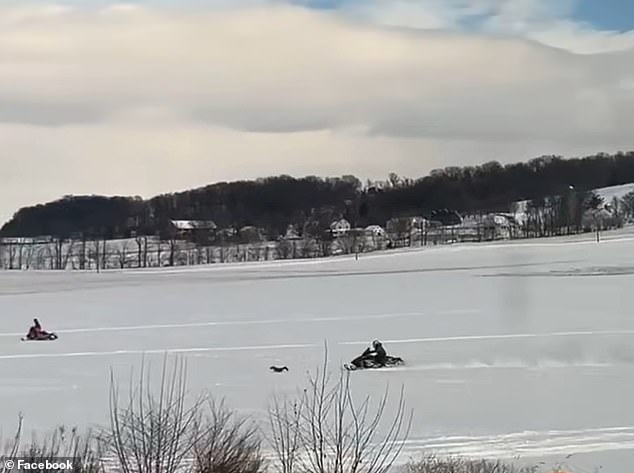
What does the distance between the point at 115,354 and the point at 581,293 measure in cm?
2085

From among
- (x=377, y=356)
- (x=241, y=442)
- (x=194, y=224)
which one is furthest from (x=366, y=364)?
(x=194, y=224)

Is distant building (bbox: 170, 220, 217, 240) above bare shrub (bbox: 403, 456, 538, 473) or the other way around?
above

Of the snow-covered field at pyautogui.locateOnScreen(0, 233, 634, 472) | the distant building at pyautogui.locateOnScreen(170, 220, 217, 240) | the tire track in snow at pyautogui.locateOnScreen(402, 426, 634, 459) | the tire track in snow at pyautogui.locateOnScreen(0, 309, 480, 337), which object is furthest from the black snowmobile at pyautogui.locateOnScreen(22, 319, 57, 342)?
the distant building at pyautogui.locateOnScreen(170, 220, 217, 240)

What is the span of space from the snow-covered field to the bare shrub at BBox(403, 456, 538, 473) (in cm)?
90

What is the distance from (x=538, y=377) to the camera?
16.8 m

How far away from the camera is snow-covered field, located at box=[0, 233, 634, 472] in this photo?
496 inches

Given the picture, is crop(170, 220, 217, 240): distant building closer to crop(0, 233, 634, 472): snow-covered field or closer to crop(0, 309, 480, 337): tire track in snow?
crop(0, 233, 634, 472): snow-covered field

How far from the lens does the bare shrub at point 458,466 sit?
810 cm

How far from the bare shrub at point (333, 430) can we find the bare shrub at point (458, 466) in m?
0.31

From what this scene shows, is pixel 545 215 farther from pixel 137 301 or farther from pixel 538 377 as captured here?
pixel 538 377

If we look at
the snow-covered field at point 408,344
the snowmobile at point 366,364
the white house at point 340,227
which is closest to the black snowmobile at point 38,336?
the snow-covered field at point 408,344

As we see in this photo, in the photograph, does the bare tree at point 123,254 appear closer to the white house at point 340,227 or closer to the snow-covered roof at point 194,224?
the snow-covered roof at point 194,224

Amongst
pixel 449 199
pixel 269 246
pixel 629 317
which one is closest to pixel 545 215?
pixel 449 199

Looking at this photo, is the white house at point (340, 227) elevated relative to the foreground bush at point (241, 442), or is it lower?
elevated
